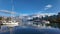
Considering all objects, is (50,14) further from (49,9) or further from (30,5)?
(30,5)

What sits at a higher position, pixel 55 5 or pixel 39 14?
pixel 55 5

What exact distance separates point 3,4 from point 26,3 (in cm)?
81

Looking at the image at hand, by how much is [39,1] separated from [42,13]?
0.47m

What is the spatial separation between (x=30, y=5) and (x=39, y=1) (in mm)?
321

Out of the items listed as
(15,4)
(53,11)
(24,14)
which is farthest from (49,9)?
(15,4)

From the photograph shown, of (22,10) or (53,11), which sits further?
(22,10)

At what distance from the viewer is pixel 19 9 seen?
3.90 m

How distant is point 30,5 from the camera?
3.60 meters

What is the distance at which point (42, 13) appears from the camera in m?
3.82

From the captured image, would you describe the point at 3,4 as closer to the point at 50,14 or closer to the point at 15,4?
the point at 15,4

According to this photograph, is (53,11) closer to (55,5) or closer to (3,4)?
(55,5)

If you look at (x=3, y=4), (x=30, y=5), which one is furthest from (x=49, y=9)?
(x=3, y=4)

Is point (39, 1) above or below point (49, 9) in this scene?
above

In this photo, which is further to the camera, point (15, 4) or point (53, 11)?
point (15, 4)
